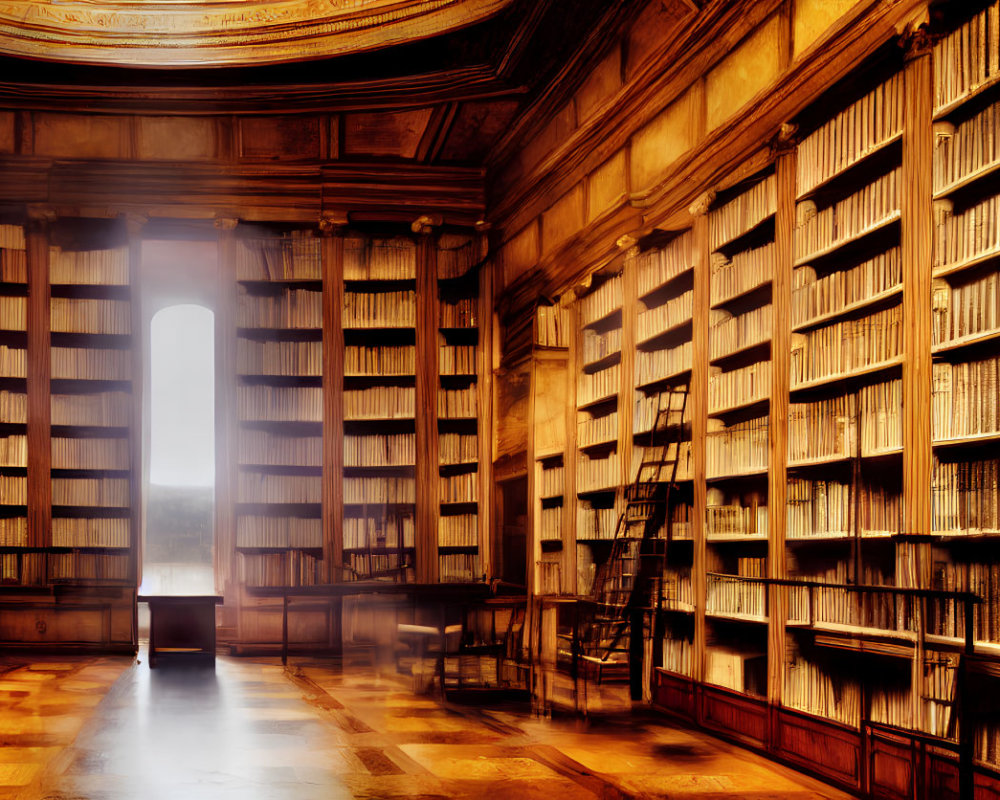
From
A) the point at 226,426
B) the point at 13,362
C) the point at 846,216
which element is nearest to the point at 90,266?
the point at 13,362

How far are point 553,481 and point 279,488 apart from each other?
2.63 m

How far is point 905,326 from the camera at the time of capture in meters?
4.21

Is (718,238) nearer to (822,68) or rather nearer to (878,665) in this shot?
(822,68)

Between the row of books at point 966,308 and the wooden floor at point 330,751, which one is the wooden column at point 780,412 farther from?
the row of books at point 966,308

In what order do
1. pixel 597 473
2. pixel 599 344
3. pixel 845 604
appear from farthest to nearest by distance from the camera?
pixel 599 344
pixel 597 473
pixel 845 604

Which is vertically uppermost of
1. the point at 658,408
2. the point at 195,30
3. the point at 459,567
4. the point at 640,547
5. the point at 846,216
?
the point at 195,30

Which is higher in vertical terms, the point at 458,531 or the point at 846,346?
the point at 846,346

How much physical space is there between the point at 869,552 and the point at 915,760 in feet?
3.26

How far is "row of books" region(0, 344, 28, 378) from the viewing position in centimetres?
926

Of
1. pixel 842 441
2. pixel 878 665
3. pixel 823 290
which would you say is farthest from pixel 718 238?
pixel 878 665

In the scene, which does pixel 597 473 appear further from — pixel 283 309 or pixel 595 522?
pixel 283 309

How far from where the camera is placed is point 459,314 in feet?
32.4

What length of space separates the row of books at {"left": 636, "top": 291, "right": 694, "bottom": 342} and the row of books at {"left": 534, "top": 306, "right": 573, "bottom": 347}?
1.18 metres

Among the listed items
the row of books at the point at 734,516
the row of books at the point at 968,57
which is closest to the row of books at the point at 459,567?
the row of books at the point at 734,516
